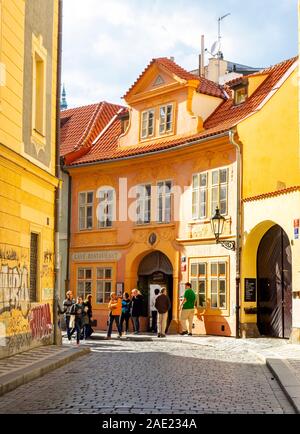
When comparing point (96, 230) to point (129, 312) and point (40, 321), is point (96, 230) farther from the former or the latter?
point (40, 321)

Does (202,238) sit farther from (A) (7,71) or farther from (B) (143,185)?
(A) (7,71)

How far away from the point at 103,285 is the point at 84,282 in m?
1.02

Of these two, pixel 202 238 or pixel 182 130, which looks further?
pixel 182 130

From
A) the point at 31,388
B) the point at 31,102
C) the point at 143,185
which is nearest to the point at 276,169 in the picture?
the point at 143,185

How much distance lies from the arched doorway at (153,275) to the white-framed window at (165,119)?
453 centimetres

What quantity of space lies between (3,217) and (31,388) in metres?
4.44

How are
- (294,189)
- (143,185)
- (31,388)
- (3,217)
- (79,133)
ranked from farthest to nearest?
(79,133)
(143,185)
(294,189)
(3,217)
(31,388)

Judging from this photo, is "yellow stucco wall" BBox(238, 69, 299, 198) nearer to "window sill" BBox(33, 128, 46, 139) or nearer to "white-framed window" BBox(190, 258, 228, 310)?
"white-framed window" BBox(190, 258, 228, 310)

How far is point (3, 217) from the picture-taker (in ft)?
49.3

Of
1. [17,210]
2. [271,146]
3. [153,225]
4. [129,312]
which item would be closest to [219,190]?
[271,146]

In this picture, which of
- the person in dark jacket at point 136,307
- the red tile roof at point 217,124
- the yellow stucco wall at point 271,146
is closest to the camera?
the yellow stucco wall at point 271,146

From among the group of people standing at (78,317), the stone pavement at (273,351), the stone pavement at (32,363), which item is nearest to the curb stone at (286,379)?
the stone pavement at (273,351)

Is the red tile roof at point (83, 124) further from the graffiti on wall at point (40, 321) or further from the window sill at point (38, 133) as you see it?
the graffiti on wall at point (40, 321)

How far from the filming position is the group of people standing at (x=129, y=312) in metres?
22.4
